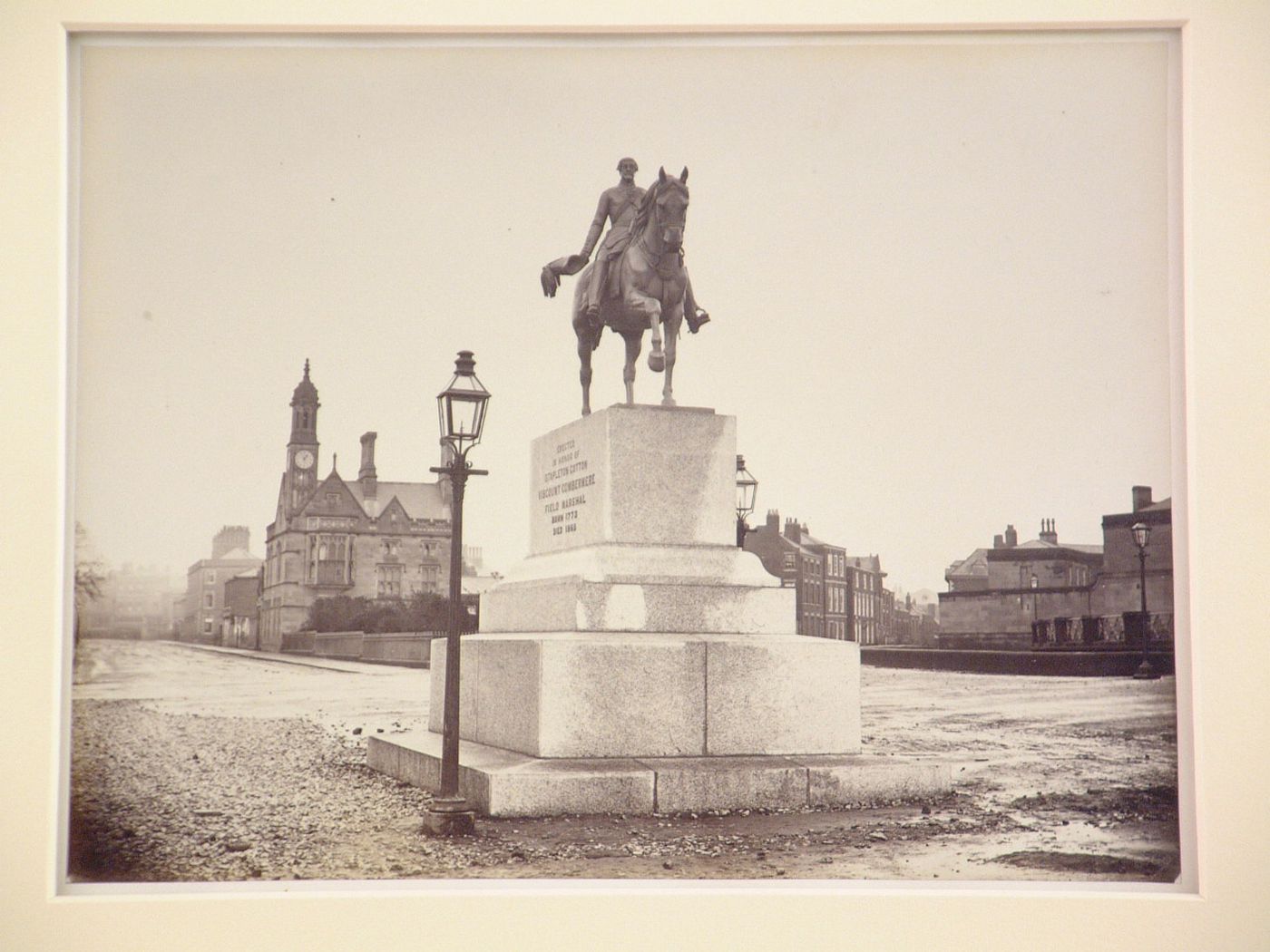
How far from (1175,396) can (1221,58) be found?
6.36 ft

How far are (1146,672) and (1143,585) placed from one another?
56 cm

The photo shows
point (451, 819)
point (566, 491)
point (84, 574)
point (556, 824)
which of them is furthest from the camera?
point (566, 491)

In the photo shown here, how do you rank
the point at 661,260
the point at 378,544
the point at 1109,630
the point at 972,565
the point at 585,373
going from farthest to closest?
the point at 378,544 < the point at 972,565 < the point at 1109,630 < the point at 585,373 < the point at 661,260

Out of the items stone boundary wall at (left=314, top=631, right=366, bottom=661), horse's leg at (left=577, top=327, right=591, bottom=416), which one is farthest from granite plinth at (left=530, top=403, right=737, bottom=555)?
stone boundary wall at (left=314, top=631, right=366, bottom=661)

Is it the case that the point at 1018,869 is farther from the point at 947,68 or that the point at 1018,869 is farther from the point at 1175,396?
the point at 947,68

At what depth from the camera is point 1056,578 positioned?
472 inches

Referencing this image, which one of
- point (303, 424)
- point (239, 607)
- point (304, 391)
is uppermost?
point (304, 391)

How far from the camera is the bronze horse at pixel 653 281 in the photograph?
8672mm

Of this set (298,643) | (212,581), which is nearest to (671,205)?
(212,581)

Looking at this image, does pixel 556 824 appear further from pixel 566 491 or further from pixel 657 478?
pixel 566 491

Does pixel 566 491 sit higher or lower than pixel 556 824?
higher

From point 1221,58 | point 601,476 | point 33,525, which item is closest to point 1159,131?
point 1221,58

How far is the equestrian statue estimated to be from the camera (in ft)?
28.8

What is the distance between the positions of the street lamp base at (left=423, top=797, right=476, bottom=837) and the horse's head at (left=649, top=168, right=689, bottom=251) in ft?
13.2
